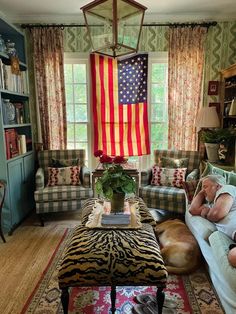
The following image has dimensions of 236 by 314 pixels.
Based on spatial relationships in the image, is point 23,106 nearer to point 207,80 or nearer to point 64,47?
point 64,47

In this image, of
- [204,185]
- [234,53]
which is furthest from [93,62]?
[204,185]

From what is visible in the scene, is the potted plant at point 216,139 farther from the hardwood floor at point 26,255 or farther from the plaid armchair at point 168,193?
the hardwood floor at point 26,255

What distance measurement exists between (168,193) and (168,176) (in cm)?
32

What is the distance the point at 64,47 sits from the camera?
3.84 m

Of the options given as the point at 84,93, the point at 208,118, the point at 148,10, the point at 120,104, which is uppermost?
the point at 148,10

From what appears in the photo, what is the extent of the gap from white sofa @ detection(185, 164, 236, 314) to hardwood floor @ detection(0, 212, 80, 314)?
57.6 inches

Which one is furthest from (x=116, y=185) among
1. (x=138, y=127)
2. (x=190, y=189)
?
(x=138, y=127)

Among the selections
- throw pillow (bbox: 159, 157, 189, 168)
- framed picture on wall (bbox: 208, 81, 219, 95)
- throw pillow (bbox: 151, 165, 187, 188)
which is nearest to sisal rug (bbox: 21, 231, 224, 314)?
throw pillow (bbox: 151, 165, 187, 188)

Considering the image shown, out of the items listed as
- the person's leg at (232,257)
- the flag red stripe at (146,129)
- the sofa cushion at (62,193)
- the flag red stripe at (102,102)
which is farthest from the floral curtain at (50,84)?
the person's leg at (232,257)

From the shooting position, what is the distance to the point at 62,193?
332cm

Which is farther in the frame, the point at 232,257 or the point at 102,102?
the point at 102,102

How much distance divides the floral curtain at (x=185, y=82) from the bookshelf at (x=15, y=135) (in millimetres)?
2132

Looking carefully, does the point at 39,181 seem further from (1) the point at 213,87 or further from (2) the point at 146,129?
(1) the point at 213,87

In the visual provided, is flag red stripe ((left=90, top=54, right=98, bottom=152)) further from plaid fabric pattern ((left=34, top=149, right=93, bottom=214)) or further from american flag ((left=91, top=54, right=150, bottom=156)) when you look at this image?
plaid fabric pattern ((left=34, top=149, right=93, bottom=214))
